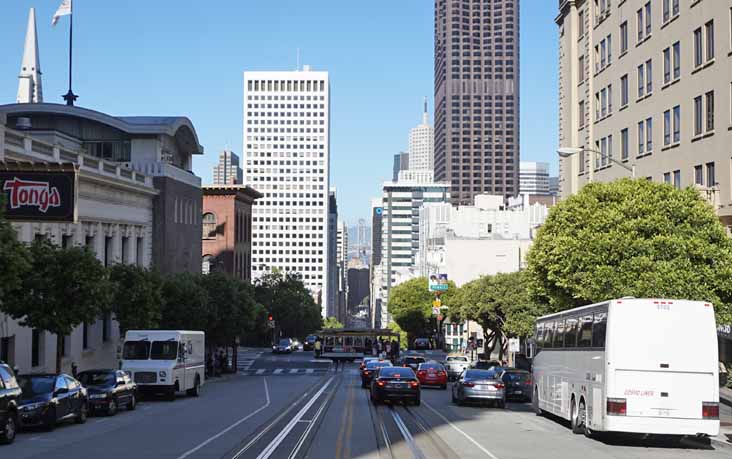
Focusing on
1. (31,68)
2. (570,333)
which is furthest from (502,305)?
(31,68)

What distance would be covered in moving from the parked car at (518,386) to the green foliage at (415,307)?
97912 mm

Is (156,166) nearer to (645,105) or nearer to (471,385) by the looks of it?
(645,105)

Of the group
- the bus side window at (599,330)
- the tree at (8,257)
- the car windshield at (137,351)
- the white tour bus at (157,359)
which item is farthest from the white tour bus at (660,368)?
the car windshield at (137,351)

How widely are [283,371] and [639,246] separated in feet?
155

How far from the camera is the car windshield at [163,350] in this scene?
138 ft

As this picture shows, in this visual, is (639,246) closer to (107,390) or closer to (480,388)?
(480,388)

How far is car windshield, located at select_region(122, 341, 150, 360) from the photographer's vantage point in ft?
138

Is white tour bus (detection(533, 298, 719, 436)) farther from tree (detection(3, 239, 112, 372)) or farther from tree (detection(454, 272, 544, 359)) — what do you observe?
tree (detection(454, 272, 544, 359))

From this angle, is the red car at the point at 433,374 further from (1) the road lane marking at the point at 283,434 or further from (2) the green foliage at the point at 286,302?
(2) the green foliage at the point at 286,302

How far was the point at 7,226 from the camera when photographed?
29.5 meters

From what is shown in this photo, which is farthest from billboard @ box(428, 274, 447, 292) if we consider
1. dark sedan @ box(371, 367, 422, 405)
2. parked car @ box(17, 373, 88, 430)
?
parked car @ box(17, 373, 88, 430)

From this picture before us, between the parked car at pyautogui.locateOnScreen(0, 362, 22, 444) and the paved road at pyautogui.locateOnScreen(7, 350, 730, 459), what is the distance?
442mm

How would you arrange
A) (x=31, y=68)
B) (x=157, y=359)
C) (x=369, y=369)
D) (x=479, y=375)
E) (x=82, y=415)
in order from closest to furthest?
(x=82, y=415)
(x=479, y=375)
(x=157, y=359)
(x=369, y=369)
(x=31, y=68)

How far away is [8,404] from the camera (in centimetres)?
2391
